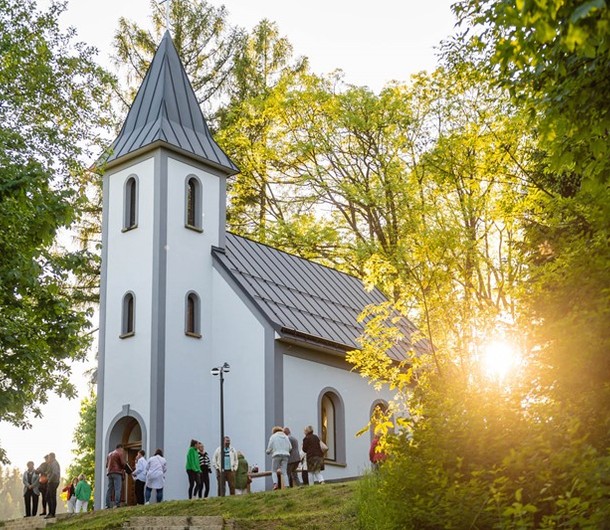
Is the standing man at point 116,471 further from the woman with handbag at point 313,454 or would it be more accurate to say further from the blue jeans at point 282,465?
the woman with handbag at point 313,454

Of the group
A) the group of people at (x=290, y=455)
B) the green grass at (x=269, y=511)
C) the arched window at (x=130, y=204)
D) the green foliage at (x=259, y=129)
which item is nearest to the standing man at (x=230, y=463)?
the group of people at (x=290, y=455)

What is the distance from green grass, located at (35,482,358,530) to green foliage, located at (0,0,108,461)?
2731 mm

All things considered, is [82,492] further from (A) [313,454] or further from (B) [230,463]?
(A) [313,454]

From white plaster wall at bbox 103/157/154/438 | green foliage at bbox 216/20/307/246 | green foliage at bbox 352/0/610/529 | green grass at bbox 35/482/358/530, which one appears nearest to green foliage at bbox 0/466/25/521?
green foliage at bbox 216/20/307/246

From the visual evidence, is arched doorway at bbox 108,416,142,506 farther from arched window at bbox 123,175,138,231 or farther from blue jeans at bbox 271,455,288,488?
arched window at bbox 123,175,138,231

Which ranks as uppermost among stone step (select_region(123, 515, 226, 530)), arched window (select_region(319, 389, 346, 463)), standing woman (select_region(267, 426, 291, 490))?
arched window (select_region(319, 389, 346, 463))

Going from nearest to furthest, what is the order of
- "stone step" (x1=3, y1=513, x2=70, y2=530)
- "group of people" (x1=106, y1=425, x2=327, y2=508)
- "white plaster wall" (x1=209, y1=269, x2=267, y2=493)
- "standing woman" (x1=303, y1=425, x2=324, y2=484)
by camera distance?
"stone step" (x1=3, y1=513, x2=70, y2=530) → "group of people" (x1=106, y1=425, x2=327, y2=508) → "standing woman" (x1=303, y1=425, x2=324, y2=484) → "white plaster wall" (x1=209, y1=269, x2=267, y2=493)

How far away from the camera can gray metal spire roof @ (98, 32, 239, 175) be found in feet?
92.5

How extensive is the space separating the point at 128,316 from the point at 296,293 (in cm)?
507

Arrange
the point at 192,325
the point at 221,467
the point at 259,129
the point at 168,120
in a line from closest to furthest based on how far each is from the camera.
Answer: the point at 221,467
the point at 192,325
the point at 168,120
the point at 259,129

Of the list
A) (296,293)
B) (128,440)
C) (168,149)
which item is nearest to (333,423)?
(296,293)

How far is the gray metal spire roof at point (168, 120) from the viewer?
92.5 ft

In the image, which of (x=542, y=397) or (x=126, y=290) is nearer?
(x=542, y=397)

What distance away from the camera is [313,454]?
22750mm
